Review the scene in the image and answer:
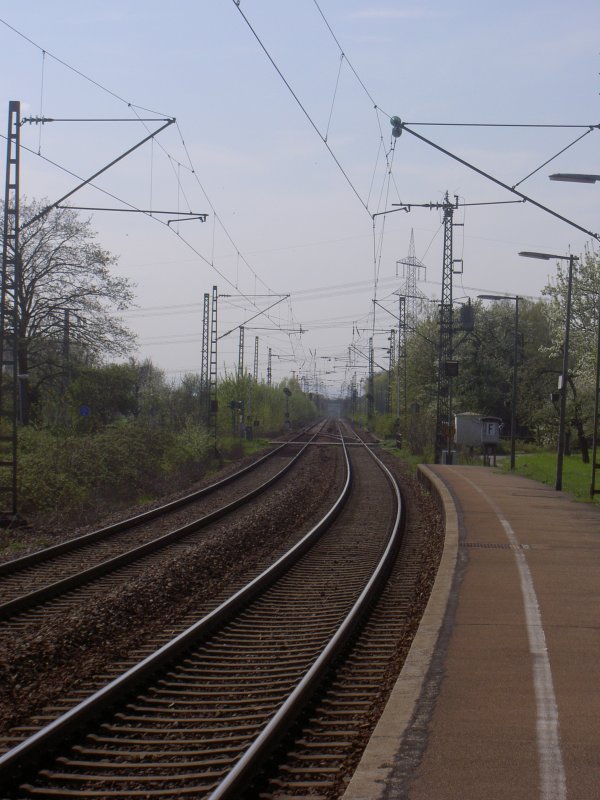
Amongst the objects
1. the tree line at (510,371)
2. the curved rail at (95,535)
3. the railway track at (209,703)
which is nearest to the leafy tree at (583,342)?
the tree line at (510,371)

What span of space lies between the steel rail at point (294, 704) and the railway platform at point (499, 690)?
2.32 feet

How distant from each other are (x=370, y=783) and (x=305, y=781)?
0.70 metres

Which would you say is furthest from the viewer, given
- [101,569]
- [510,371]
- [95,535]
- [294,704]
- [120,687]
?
[510,371]

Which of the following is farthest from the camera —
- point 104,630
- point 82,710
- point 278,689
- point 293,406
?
point 293,406

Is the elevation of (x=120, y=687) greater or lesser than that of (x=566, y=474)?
lesser

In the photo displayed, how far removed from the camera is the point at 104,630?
10.2m

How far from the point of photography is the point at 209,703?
25.8 ft

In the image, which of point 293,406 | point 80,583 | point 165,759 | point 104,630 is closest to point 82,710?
point 165,759

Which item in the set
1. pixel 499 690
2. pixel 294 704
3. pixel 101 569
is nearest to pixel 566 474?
pixel 101 569

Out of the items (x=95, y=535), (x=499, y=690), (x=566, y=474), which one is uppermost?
(x=566, y=474)

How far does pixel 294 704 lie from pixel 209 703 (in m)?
0.90

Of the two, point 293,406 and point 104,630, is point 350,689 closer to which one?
point 104,630

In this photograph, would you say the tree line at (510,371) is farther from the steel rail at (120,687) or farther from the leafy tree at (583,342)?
the steel rail at (120,687)

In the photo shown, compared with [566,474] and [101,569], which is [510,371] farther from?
[101,569]
